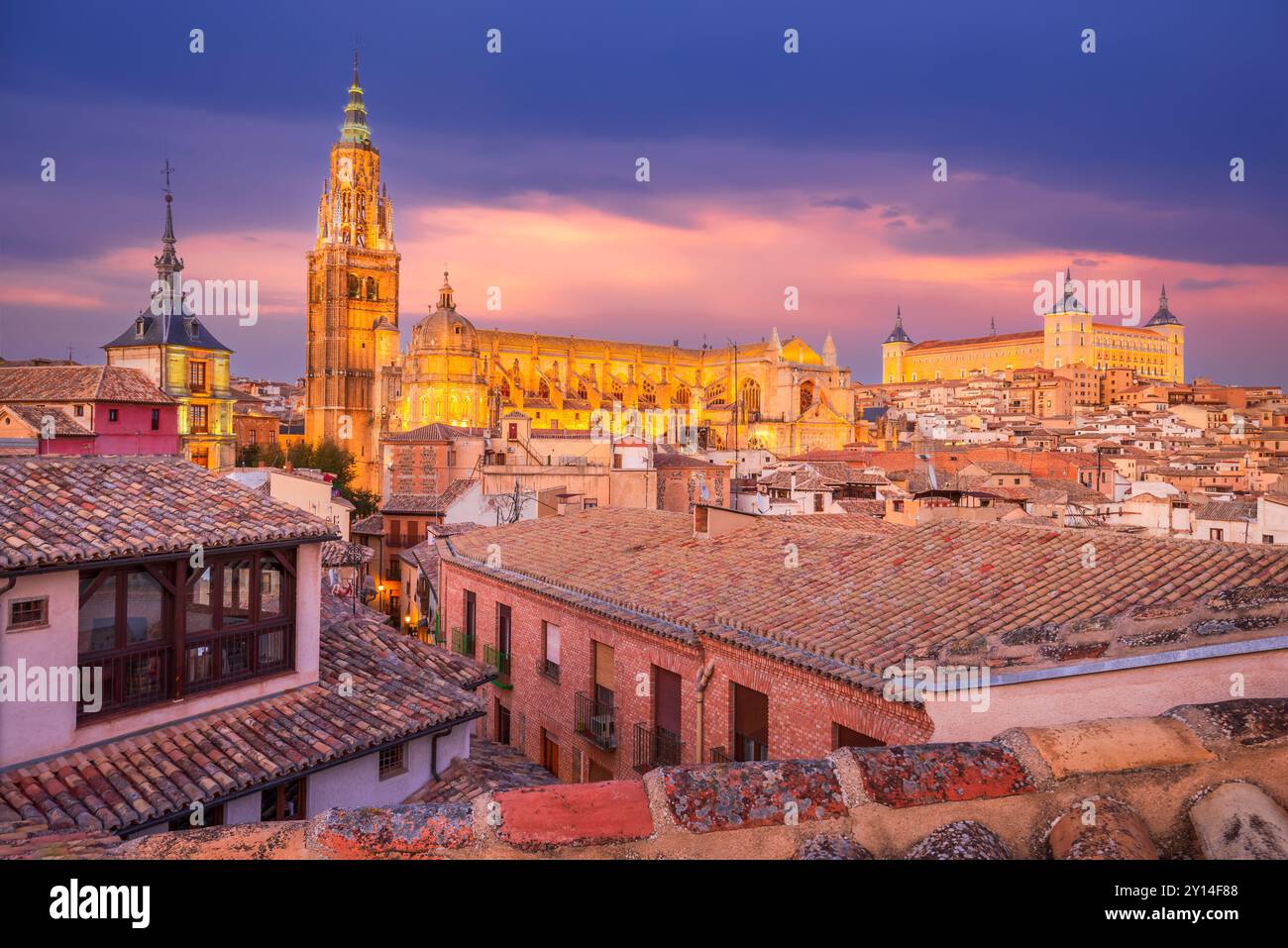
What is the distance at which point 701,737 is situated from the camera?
33.4 ft

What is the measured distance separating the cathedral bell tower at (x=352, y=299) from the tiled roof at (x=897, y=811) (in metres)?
85.4

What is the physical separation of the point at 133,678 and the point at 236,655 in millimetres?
1035

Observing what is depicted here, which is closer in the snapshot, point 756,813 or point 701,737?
point 756,813

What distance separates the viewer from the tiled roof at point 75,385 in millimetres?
30875

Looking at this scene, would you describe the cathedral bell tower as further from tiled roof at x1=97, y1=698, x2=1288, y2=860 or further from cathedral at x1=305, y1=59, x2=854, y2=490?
tiled roof at x1=97, y1=698, x2=1288, y2=860

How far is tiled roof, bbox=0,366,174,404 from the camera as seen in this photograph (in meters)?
30.9

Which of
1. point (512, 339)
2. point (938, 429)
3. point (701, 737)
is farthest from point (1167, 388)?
point (701, 737)

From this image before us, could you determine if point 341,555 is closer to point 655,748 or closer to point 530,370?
point 655,748

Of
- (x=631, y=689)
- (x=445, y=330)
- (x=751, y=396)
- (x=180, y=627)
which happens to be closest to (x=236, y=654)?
(x=180, y=627)

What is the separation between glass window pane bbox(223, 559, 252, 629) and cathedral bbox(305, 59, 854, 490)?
67.9 m

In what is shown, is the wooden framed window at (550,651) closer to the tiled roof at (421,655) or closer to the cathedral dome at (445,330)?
the tiled roof at (421,655)

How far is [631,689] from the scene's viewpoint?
1154 cm
